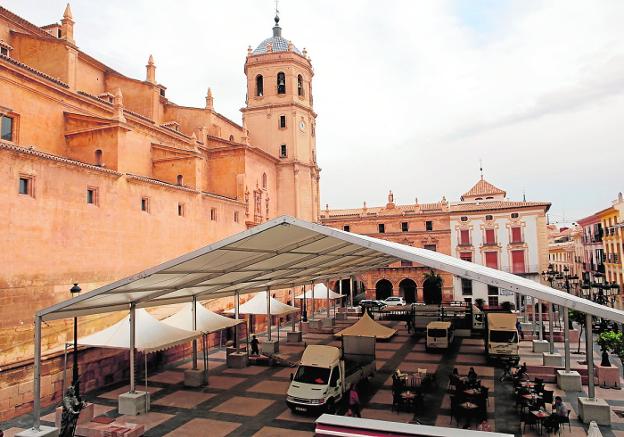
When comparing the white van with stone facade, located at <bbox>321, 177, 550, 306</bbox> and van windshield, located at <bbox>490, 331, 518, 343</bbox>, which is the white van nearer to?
van windshield, located at <bbox>490, 331, 518, 343</bbox>

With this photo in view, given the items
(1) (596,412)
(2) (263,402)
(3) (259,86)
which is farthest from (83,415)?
(3) (259,86)

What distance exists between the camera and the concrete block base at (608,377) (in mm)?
16219

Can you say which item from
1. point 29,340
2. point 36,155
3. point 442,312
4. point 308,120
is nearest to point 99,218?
point 36,155

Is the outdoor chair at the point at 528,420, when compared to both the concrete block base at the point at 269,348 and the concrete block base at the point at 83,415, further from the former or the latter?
the concrete block base at the point at 269,348

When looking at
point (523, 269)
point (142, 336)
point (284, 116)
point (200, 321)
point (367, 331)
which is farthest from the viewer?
point (523, 269)

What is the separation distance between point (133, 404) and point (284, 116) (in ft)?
114

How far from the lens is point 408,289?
176 feet

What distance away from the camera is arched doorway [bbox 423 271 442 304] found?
50.8 meters

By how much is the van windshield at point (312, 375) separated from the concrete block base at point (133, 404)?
14.8ft

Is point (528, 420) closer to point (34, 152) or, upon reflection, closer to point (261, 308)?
point (261, 308)

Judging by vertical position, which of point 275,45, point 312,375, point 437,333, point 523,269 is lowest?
point 437,333

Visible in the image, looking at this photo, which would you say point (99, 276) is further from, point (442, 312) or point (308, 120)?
point (308, 120)

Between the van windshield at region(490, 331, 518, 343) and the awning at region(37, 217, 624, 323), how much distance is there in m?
6.16

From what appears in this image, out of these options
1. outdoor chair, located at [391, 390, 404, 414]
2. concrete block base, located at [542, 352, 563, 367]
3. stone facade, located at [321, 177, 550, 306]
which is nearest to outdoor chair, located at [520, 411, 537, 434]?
outdoor chair, located at [391, 390, 404, 414]
